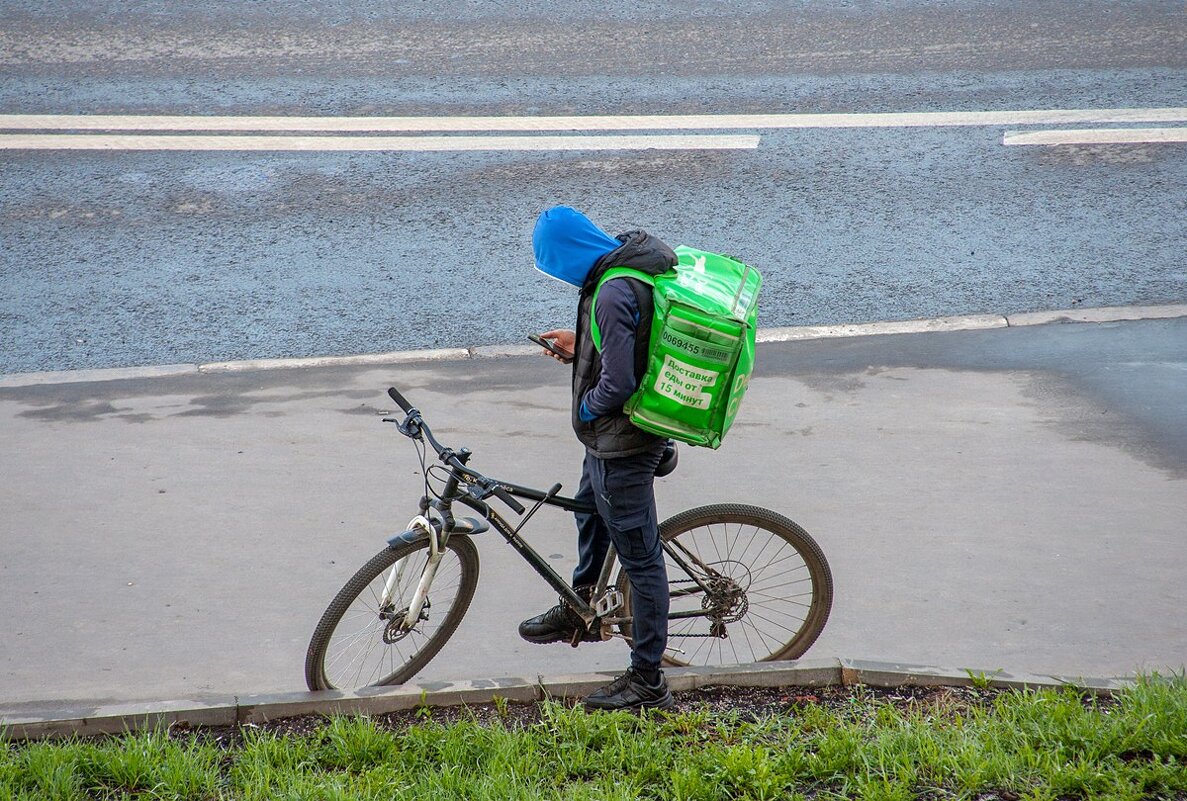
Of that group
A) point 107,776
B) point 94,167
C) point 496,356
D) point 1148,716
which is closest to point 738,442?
point 496,356

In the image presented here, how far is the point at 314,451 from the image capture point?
20.3 feet

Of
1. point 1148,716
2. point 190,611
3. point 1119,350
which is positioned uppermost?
point 1119,350

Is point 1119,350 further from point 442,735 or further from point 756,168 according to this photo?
point 442,735

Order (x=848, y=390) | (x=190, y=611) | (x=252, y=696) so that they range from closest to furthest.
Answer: (x=252, y=696) < (x=190, y=611) < (x=848, y=390)

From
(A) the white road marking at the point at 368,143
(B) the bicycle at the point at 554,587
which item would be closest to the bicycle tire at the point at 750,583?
(B) the bicycle at the point at 554,587

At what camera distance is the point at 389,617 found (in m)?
4.23

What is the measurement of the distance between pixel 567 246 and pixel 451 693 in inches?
64.5

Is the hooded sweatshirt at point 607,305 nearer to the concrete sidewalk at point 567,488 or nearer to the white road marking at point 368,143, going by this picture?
the concrete sidewalk at point 567,488

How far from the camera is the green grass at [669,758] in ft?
11.8

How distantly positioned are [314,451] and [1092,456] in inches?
156

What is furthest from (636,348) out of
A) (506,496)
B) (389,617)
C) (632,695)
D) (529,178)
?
(529,178)

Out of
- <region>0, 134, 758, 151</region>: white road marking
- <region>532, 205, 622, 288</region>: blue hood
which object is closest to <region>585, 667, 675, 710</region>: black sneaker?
<region>532, 205, 622, 288</region>: blue hood

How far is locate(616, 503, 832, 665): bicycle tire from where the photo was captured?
431cm

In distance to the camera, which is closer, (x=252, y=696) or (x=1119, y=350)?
(x=252, y=696)
